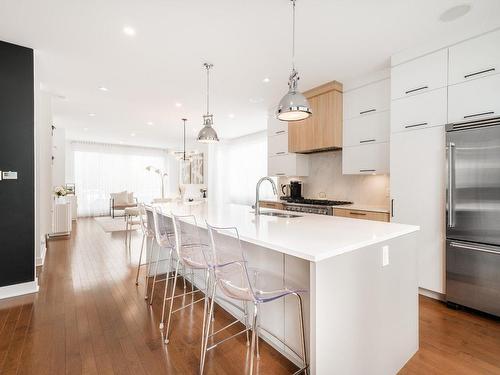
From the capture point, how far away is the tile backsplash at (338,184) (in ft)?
12.5

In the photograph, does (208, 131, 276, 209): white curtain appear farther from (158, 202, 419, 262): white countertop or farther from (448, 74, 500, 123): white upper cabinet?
(158, 202, 419, 262): white countertop

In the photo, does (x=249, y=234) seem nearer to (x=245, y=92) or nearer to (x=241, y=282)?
(x=241, y=282)

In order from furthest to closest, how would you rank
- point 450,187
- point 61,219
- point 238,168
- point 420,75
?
1. point 238,168
2. point 61,219
3. point 420,75
4. point 450,187

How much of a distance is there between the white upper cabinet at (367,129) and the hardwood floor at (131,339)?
2068mm

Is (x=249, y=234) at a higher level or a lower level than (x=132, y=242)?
higher

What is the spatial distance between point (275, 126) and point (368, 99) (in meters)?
1.88

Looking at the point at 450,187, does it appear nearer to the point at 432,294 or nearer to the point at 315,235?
the point at 432,294

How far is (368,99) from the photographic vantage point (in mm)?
3619

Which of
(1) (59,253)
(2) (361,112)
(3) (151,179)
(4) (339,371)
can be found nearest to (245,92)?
(2) (361,112)

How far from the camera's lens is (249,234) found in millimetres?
1594

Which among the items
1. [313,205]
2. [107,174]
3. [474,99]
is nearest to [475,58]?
[474,99]

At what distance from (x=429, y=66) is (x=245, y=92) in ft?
8.30

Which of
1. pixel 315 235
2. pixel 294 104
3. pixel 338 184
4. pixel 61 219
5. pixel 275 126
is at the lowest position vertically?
pixel 61 219

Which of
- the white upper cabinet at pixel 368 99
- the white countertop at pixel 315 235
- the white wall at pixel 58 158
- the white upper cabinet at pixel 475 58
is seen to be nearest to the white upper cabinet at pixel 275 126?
the white upper cabinet at pixel 368 99
